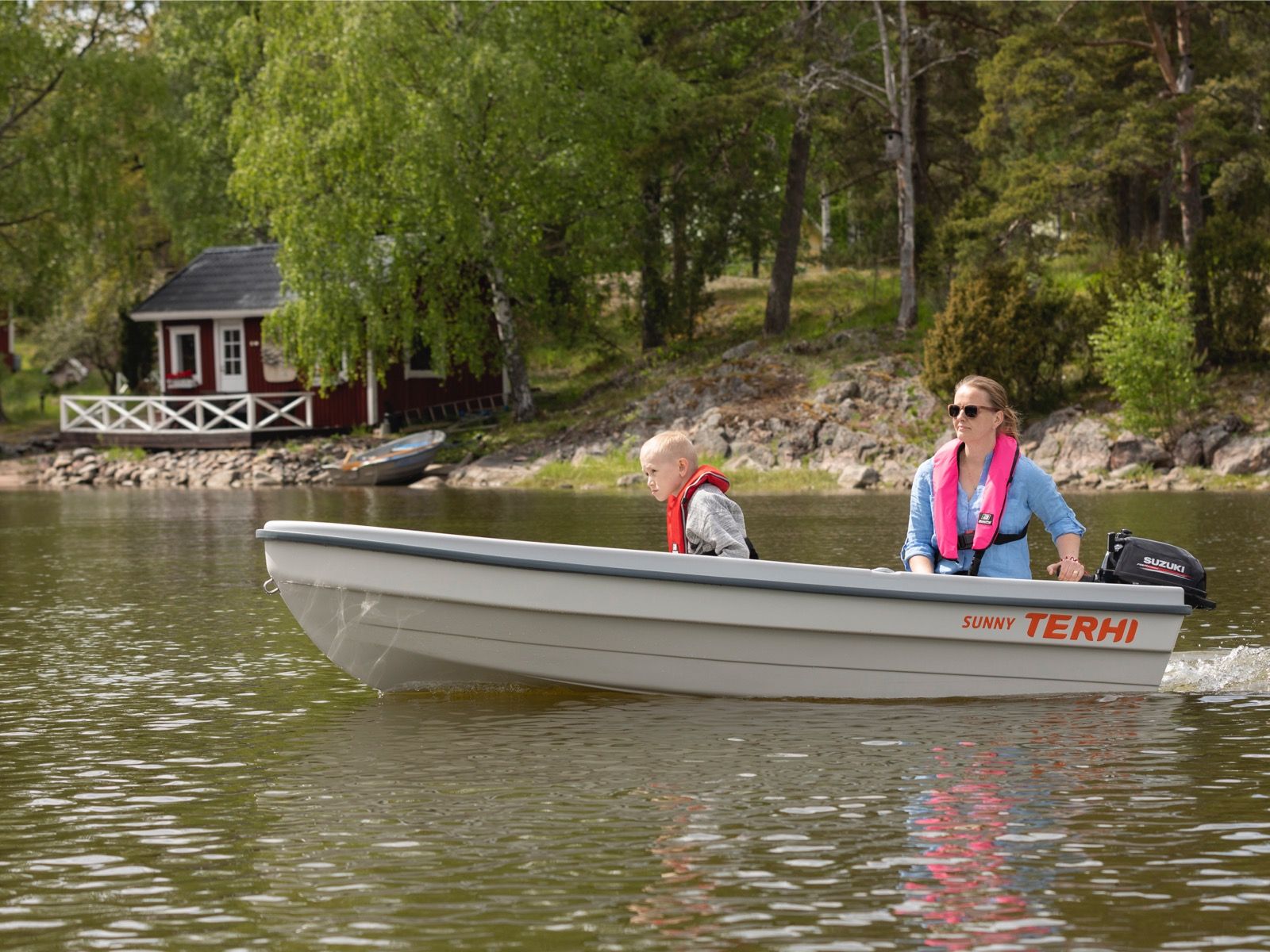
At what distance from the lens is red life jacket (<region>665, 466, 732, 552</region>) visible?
9.09m

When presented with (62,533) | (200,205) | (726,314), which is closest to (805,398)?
(726,314)

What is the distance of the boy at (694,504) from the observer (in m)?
8.90

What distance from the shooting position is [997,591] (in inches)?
350

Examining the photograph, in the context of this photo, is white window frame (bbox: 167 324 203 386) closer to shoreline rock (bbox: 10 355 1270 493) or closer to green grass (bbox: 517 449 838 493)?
shoreline rock (bbox: 10 355 1270 493)

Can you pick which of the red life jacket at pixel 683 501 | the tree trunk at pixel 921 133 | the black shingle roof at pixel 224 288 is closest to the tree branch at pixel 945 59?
the tree trunk at pixel 921 133

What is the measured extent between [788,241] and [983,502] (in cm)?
2988

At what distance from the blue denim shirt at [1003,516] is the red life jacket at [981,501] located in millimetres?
36

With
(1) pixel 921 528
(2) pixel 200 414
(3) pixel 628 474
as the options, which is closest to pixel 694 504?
(1) pixel 921 528

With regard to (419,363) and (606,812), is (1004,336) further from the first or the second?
(606,812)

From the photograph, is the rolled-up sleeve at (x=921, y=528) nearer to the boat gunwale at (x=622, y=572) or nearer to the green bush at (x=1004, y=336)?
the boat gunwale at (x=622, y=572)

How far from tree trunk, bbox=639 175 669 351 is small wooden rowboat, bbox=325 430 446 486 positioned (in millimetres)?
7398

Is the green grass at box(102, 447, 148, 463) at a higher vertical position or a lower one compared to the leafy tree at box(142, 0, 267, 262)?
lower

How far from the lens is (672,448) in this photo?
884cm

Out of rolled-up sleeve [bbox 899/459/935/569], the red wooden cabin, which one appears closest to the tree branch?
the red wooden cabin
